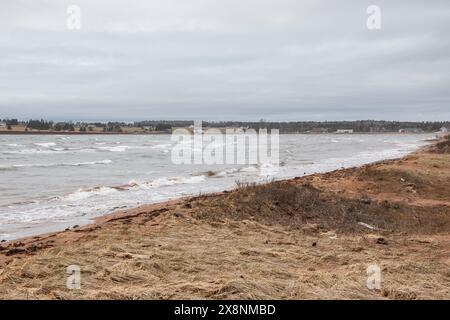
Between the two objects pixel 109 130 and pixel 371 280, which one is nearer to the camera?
pixel 371 280

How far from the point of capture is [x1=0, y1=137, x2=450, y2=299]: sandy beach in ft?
18.4

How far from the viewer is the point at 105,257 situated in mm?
7027

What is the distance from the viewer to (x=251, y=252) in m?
7.55

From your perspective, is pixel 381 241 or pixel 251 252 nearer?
pixel 251 252

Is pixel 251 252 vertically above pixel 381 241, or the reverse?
pixel 251 252

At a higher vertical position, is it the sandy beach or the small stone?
the sandy beach

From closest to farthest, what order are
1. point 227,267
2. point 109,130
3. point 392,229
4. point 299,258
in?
point 227,267
point 299,258
point 392,229
point 109,130

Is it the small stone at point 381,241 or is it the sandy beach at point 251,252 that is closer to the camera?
the sandy beach at point 251,252

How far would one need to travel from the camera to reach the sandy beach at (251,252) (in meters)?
5.59

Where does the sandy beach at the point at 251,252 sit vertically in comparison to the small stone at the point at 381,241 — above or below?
above

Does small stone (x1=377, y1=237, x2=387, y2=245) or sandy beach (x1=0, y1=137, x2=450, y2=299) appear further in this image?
small stone (x1=377, y1=237, x2=387, y2=245)
